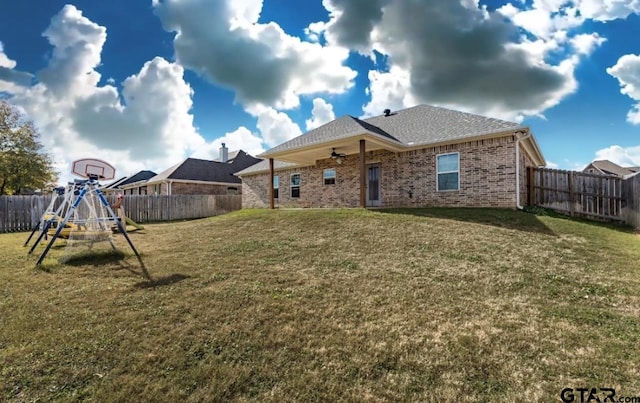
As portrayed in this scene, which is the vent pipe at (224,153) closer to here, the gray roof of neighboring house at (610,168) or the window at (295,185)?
the window at (295,185)

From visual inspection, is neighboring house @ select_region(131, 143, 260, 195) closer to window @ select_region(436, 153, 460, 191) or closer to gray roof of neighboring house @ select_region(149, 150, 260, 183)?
gray roof of neighboring house @ select_region(149, 150, 260, 183)

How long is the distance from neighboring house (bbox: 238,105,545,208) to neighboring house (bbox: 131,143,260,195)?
11.1 m

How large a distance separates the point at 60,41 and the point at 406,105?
1499 cm

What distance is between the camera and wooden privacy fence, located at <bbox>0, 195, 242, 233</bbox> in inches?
562

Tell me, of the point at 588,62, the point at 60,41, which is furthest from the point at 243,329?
the point at 588,62

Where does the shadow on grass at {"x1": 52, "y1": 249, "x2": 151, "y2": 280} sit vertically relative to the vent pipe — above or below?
below

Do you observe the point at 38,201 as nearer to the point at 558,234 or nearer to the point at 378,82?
the point at 378,82

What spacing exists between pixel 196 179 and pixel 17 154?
16844mm

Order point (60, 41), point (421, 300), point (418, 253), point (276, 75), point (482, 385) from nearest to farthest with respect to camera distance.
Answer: point (482, 385), point (421, 300), point (418, 253), point (60, 41), point (276, 75)

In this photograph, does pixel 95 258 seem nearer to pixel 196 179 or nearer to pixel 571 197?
pixel 571 197

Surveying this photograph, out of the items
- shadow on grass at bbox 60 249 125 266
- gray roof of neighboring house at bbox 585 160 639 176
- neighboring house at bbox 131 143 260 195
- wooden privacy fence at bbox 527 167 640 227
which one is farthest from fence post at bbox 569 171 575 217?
gray roof of neighboring house at bbox 585 160 639 176

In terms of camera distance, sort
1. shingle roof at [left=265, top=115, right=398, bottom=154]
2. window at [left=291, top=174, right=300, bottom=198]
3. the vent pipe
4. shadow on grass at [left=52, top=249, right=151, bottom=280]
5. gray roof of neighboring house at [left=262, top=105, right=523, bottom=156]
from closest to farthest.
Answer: shadow on grass at [left=52, top=249, right=151, bottom=280], gray roof of neighboring house at [left=262, top=105, right=523, bottom=156], shingle roof at [left=265, top=115, right=398, bottom=154], window at [left=291, top=174, right=300, bottom=198], the vent pipe

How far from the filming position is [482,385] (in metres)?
2.72

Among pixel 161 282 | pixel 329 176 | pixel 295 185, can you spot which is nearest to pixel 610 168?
pixel 329 176
